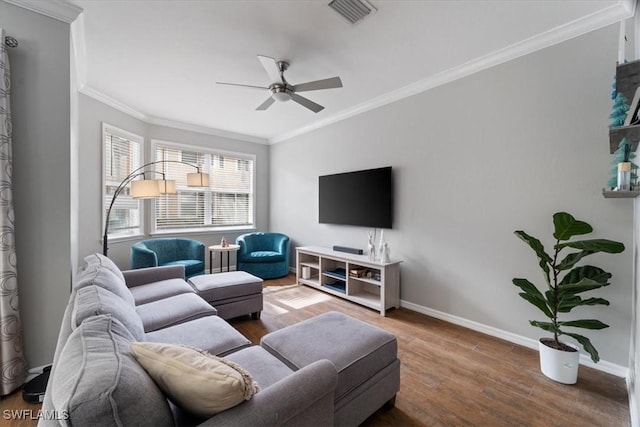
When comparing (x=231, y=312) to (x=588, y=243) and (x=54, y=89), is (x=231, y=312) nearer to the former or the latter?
(x=54, y=89)

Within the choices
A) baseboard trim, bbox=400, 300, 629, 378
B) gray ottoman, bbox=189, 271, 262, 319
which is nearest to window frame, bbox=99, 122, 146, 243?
gray ottoman, bbox=189, 271, 262, 319

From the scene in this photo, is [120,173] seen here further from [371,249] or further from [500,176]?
[500,176]

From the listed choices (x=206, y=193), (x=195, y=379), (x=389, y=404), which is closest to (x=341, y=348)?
(x=389, y=404)

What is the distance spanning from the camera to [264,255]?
4.63m

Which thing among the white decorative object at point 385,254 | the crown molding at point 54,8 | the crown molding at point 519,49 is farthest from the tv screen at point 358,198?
the crown molding at point 54,8

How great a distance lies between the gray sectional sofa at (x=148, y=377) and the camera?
71 cm

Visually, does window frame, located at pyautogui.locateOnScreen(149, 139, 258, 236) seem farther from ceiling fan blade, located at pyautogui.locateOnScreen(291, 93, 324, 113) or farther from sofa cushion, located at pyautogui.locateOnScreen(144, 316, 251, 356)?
sofa cushion, located at pyautogui.locateOnScreen(144, 316, 251, 356)

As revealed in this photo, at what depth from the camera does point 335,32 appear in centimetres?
226

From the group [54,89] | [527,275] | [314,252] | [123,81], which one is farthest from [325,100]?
[527,275]

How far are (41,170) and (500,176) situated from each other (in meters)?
3.89

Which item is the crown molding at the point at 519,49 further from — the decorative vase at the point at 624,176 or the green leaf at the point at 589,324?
the green leaf at the point at 589,324

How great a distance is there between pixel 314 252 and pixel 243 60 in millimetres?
2692

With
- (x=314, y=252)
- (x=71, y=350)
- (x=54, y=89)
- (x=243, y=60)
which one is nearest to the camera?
(x=71, y=350)

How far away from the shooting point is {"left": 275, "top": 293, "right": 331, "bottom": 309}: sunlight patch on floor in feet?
11.5
